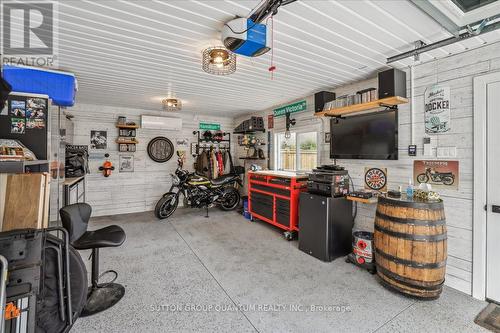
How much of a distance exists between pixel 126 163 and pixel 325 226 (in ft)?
15.1

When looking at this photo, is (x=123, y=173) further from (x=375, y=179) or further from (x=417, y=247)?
(x=417, y=247)

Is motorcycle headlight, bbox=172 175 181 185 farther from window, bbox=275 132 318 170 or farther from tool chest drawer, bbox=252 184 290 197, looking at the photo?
window, bbox=275 132 318 170

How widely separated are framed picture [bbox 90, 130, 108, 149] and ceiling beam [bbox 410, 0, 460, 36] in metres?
5.63

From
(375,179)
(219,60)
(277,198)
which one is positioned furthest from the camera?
(277,198)

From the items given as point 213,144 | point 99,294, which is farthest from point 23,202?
point 213,144

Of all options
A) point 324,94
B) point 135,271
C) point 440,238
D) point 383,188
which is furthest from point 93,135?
point 440,238

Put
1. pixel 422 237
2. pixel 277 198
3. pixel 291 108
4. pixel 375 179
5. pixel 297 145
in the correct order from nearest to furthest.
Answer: pixel 422 237
pixel 375 179
pixel 277 198
pixel 291 108
pixel 297 145

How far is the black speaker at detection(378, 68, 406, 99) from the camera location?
260 centimetres

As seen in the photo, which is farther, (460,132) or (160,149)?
(160,149)

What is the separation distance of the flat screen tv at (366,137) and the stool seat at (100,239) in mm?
3085

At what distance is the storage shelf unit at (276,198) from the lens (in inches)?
147

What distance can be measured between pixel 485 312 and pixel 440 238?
0.71m

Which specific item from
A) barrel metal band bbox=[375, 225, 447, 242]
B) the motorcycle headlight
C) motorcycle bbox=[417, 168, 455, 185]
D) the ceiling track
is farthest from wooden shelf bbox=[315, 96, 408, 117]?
the motorcycle headlight

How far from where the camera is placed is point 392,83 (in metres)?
2.60
